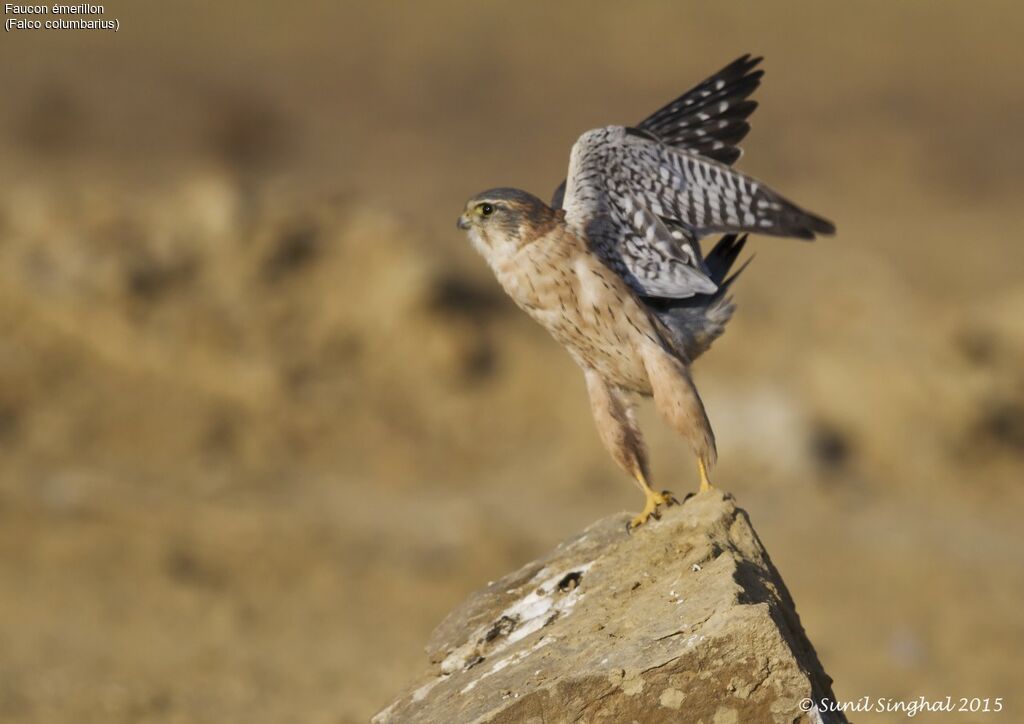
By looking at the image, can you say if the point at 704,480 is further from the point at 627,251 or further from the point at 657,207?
the point at 657,207

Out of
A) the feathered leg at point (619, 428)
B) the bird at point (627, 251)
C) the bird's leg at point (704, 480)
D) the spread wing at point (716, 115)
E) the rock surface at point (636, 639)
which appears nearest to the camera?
the rock surface at point (636, 639)

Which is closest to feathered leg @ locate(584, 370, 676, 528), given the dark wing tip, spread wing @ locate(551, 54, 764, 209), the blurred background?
spread wing @ locate(551, 54, 764, 209)

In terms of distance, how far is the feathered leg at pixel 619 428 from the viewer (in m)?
5.62

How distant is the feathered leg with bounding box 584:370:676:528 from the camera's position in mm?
5621

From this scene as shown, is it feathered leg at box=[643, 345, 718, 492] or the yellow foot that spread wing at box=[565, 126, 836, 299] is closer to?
feathered leg at box=[643, 345, 718, 492]

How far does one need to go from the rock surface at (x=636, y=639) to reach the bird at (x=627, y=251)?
0.55 m

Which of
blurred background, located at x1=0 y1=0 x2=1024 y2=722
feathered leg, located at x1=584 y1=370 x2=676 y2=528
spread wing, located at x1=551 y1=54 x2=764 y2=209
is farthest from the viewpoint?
blurred background, located at x1=0 y1=0 x2=1024 y2=722

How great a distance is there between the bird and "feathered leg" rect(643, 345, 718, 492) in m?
0.04

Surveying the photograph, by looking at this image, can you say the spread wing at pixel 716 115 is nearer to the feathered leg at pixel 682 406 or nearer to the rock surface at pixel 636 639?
the feathered leg at pixel 682 406

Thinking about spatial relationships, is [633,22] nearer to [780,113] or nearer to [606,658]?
[780,113]

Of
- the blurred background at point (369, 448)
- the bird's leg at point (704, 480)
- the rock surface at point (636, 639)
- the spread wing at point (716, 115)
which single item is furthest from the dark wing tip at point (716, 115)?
the blurred background at point (369, 448)

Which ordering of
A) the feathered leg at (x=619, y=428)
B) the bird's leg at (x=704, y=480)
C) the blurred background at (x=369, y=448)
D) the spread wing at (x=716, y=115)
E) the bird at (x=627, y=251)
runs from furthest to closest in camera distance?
the blurred background at (x=369, y=448) → the spread wing at (x=716, y=115) → the feathered leg at (x=619, y=428) → the bird at (x=627, y=251) → the bird's leg at (x=704, y=480)

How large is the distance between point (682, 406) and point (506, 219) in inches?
40.7

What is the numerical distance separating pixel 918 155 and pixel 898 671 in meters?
14.4
